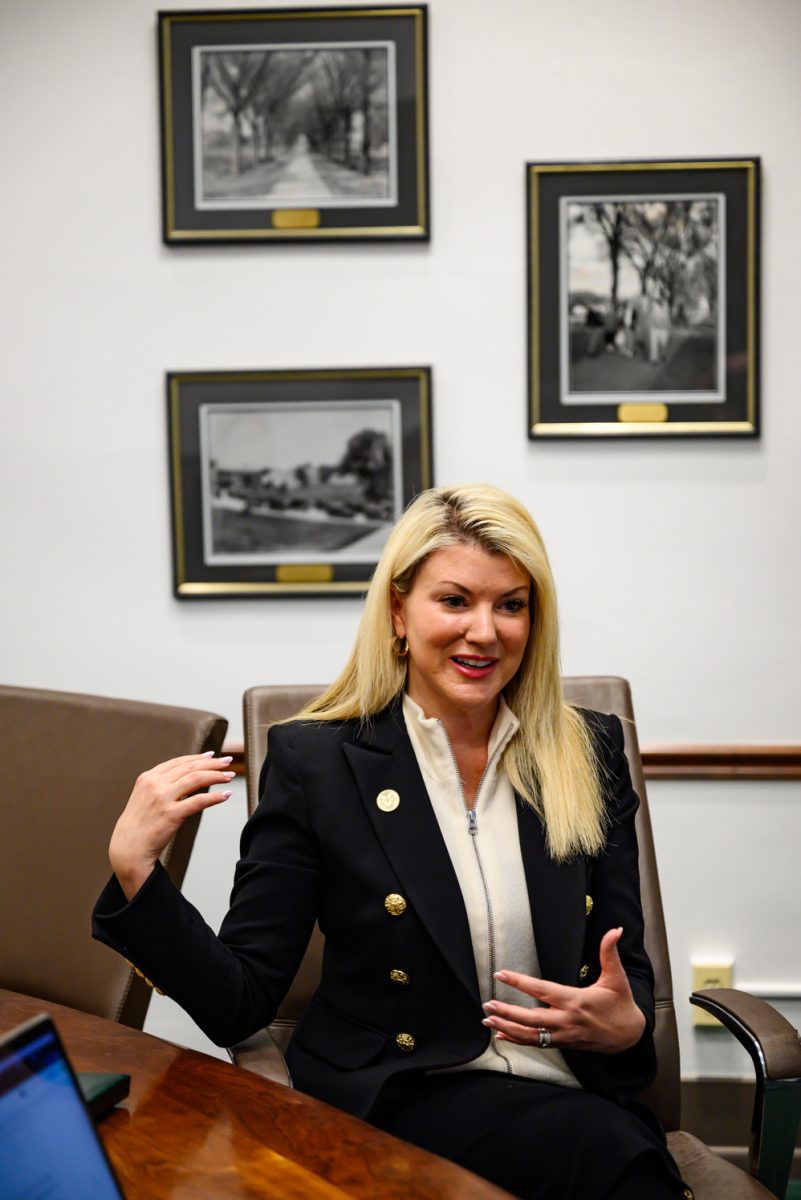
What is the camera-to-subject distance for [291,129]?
2.79 meters

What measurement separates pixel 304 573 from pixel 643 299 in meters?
1.06

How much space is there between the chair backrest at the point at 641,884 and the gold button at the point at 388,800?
1.01 ft

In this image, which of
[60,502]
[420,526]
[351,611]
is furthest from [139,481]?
[420,526]

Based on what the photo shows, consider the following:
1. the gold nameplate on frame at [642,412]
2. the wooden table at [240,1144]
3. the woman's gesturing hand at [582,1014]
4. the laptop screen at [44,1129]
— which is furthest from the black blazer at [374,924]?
the gold nameplate on frame at [642,412]

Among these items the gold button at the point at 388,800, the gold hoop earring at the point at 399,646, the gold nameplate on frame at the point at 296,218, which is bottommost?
the gold button at the point at 388,800

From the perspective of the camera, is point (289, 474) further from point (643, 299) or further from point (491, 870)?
point (491, 870)

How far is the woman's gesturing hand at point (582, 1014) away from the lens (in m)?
1.43

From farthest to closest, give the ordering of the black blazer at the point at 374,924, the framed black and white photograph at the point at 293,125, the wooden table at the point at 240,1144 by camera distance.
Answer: the framed black and white photograph at the point at 293,125, the black blazer at the point at 374,924, the wooden table at the point at 240,1144

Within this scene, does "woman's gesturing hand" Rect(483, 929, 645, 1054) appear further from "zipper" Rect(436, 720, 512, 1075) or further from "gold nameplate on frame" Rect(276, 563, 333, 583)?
"gold nameplate on frame" Rect(276, 563, 333, 583)

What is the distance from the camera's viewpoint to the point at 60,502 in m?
2.90

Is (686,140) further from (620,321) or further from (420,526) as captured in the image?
(420,526)

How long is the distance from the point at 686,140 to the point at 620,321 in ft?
1.51

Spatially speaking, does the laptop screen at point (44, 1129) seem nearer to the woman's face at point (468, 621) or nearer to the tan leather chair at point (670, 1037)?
the tan leather chair at point (670, 1037)

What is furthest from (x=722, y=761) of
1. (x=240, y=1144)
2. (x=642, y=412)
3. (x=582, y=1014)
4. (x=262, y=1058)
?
(x=240, y=1144)
